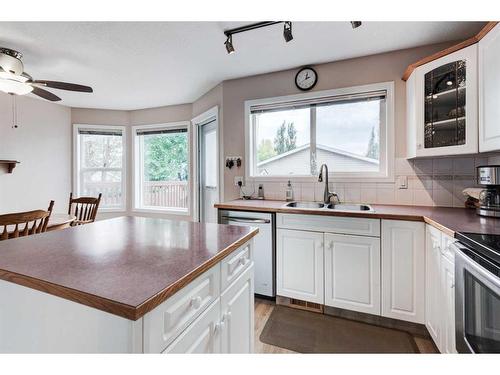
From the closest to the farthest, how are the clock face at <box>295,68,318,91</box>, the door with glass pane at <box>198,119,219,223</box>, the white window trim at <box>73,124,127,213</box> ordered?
the clock face at <box>295,68,318,91</box>
the door with glass pane at <box>198,119,219,223</box>
the white window trim at <box>73,124,127,213</box>

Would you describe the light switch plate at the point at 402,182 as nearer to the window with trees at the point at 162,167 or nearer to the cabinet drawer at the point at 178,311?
the cabinet drawer at the point at 178,311

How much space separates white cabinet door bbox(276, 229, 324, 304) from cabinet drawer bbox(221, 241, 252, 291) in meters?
0.93

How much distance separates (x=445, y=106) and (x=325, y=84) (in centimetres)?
112

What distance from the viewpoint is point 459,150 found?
180cm

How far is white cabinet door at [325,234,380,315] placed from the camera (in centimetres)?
188

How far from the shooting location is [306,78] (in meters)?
2.68

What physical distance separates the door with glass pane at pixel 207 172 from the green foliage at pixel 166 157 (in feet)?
1.32

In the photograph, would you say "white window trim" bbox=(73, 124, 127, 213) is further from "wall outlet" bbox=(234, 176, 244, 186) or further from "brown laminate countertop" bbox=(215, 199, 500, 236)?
"brown laminate countertop" bbox=(215, 199, 500, 236)

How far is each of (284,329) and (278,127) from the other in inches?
83.0

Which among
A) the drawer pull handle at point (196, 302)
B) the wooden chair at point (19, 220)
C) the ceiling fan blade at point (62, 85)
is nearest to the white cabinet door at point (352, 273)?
the drawer pull handle at point (196, 302)

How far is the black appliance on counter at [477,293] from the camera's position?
941 millimetres

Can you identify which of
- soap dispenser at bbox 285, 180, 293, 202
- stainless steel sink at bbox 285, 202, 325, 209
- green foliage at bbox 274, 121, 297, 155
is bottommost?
stainless steel sink at bbox 285, 202, 325, 209

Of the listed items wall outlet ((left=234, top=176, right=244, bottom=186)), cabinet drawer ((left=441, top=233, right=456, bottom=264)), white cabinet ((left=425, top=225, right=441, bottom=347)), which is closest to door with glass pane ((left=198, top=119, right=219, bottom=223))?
wall outlet ((left=234, top=176, right=244, bottom=186))
